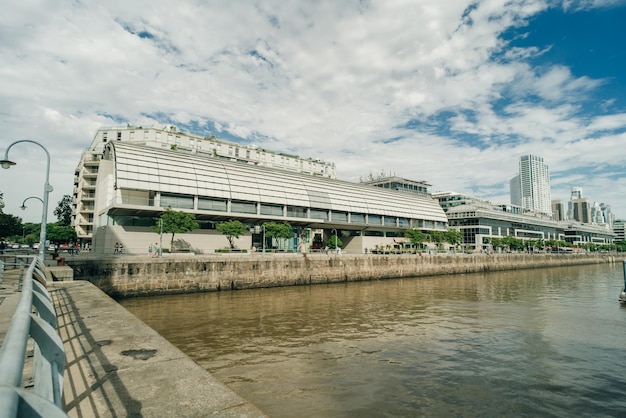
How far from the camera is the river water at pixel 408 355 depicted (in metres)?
11.1

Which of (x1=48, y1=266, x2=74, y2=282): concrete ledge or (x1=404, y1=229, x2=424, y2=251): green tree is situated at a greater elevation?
(x1=404, y1=229, x2=424, y2=251): green tree

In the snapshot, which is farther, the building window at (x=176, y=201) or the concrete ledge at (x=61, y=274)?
the building window at (x=176, y=201)

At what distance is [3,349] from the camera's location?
7.17ft

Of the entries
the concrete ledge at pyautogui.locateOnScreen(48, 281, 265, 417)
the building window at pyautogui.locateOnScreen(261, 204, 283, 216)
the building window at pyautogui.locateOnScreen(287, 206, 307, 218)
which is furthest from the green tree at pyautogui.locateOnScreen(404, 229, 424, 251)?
the concrete ledge at pyautogui.locateOnScreen(48, 281, 265, 417)

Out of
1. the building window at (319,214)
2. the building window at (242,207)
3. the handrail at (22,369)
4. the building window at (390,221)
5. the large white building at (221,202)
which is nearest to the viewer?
the handrail at (22,369)

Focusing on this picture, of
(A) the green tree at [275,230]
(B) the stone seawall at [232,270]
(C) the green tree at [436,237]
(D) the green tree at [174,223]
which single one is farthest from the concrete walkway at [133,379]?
(C) the green tree at [436,237]

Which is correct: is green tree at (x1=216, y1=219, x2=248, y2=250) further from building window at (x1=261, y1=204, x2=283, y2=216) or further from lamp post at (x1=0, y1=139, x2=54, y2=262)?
lamp post at (x1=0, y1=139, x2=54, y2=262)

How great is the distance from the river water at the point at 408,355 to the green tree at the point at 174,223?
24.4 metres

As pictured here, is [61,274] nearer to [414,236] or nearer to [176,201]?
[176,201]

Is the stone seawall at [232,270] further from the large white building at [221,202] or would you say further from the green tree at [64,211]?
the green tree at [64,211]

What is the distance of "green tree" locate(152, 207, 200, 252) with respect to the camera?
53.0 meters

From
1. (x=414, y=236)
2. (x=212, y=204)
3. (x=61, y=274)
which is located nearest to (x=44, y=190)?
(x=61, y=274)

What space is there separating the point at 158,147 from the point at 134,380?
103m

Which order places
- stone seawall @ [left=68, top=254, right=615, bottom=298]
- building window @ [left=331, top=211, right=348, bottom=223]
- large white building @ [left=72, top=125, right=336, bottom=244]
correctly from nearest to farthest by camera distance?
1. stone seawall @ [left=68, top=254, right=615, bottom=298]
2. building window @ [left=331, top=211, right=348, bottom=223]
3. large white building @ [left=72, top=125, right=336, bottom=244]
